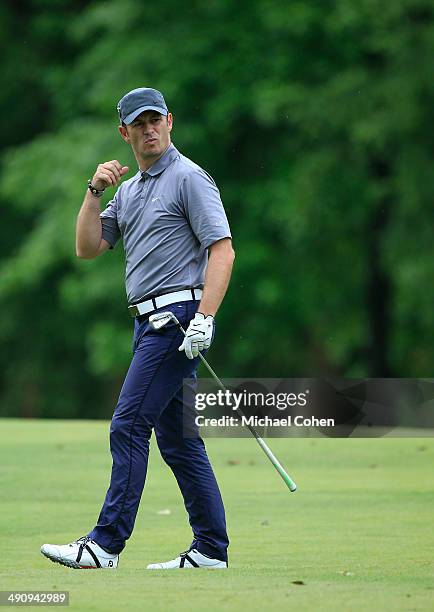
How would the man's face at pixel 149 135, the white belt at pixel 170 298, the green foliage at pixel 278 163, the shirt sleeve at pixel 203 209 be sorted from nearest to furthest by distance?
the shirt sleeve at pixel 203 209
the white belt at pixel 170 298
the man's face at pixel 149 135
the green foliage at pixel 278 163

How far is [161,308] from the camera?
6.58 meters

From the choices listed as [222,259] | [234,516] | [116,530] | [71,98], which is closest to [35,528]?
[234,516]

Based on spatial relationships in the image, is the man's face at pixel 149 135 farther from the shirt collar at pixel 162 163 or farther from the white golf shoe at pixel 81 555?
the white golf shoe at pixel 81 555

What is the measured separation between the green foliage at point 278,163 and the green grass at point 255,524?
11.6 metres

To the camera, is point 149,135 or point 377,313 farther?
point 377,313

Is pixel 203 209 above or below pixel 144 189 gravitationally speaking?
below

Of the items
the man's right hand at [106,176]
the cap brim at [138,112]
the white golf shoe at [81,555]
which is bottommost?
the white golf shoe at [81,555]

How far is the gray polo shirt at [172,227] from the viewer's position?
6.51 m

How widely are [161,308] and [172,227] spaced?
1.19ft

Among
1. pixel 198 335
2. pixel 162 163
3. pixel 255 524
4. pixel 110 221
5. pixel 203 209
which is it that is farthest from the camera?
pixel 255 524

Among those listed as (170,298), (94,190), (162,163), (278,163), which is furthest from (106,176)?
(278,163)

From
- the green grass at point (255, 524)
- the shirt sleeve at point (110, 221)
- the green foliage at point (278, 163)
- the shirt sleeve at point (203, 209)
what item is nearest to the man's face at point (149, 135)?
the shirt sleeve at point (203, 209)

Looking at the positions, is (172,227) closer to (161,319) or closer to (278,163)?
(161,319)

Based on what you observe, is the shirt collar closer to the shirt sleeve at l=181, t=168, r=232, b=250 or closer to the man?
the man
